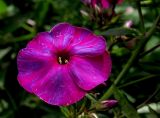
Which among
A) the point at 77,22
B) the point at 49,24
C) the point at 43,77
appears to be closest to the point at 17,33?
the point at 49,24

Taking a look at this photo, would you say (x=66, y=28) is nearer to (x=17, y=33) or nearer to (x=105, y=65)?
(x=105, y=65)

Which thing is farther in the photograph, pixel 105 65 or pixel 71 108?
pixel 71 108

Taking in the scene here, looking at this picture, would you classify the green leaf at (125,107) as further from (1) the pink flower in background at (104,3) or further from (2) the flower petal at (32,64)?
(1) the pink flower in background at (104,3)

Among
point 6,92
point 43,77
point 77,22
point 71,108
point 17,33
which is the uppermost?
point 43,77

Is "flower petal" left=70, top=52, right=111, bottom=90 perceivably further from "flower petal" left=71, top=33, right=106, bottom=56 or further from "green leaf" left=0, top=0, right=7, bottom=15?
"green leaf" left=0, top=0, right=7, bottom=15

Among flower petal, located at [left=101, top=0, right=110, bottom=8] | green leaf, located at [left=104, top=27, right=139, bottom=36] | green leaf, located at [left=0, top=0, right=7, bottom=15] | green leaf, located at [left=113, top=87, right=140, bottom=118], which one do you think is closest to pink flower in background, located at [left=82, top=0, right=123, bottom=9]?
flower petal, located at [left=101, top=0, right=110, bottom=8]

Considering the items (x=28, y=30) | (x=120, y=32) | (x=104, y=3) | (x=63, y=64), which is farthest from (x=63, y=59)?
(x=28, y=30)
